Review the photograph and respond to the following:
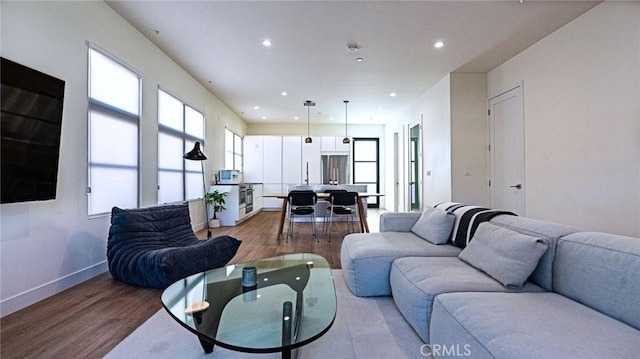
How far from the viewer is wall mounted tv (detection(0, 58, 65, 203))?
208cm

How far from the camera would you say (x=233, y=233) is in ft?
18.6

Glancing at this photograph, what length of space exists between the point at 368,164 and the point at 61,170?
901 centimetres

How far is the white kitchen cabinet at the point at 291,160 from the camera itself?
9555 mm

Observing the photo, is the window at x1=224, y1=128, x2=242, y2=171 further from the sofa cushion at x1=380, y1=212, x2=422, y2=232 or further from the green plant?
the sofa cushion at x1=380, y1=212, x2=422, y2=232

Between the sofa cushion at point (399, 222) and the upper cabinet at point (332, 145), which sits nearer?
the sofa cushion at point (399, 222)

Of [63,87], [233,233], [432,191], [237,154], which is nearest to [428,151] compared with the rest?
[432,191]

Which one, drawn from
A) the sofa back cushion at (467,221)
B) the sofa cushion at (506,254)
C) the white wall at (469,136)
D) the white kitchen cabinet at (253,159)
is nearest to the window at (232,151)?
the white kitchen cabinet at (253,159)

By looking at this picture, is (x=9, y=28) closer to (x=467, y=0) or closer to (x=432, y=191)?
(x=467, y=0)

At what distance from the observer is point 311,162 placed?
9.57 meters

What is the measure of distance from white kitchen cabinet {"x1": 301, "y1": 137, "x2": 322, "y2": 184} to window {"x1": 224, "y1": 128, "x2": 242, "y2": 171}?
6.65 ft

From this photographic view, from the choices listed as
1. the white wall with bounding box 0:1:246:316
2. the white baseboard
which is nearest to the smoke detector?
the white wall with bounding box 0:1:246:316

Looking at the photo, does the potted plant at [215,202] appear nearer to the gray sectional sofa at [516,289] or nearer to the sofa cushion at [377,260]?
the sofa cushion at [377,260]

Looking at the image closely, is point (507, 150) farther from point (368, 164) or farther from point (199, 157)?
point (368, 164)

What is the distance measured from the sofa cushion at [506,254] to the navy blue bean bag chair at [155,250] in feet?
7.79
